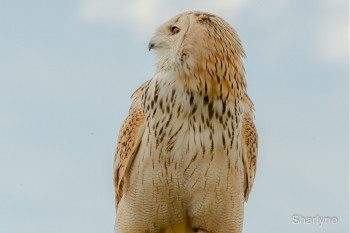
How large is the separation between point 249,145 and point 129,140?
1.28 m

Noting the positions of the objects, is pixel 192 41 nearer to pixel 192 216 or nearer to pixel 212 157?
pixel 212 157

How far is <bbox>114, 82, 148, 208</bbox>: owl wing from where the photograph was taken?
6070 millimetres

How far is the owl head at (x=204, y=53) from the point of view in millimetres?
5645

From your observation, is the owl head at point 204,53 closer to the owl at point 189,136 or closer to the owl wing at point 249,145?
the owl at point 189,136

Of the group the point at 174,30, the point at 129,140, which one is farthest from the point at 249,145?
the point at 174,30

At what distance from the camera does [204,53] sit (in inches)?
222

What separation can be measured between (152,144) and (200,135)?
0.48 meters

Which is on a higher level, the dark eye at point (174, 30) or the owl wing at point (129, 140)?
the dark eye at point (174, 30)

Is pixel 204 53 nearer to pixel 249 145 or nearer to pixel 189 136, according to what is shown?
pixel 189 136

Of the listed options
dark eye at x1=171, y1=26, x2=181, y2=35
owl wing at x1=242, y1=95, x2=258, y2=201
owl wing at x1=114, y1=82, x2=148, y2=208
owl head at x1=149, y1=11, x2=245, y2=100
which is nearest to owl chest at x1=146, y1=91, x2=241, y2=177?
owl head at x1=149, y1=11, x2=245, y2=100

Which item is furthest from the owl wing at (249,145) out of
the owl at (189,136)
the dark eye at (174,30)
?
the dark eye at (174,30)

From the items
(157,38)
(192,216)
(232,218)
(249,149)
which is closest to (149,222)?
(192,216)

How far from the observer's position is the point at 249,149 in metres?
6.41

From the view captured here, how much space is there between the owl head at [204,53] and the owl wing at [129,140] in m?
0.57
